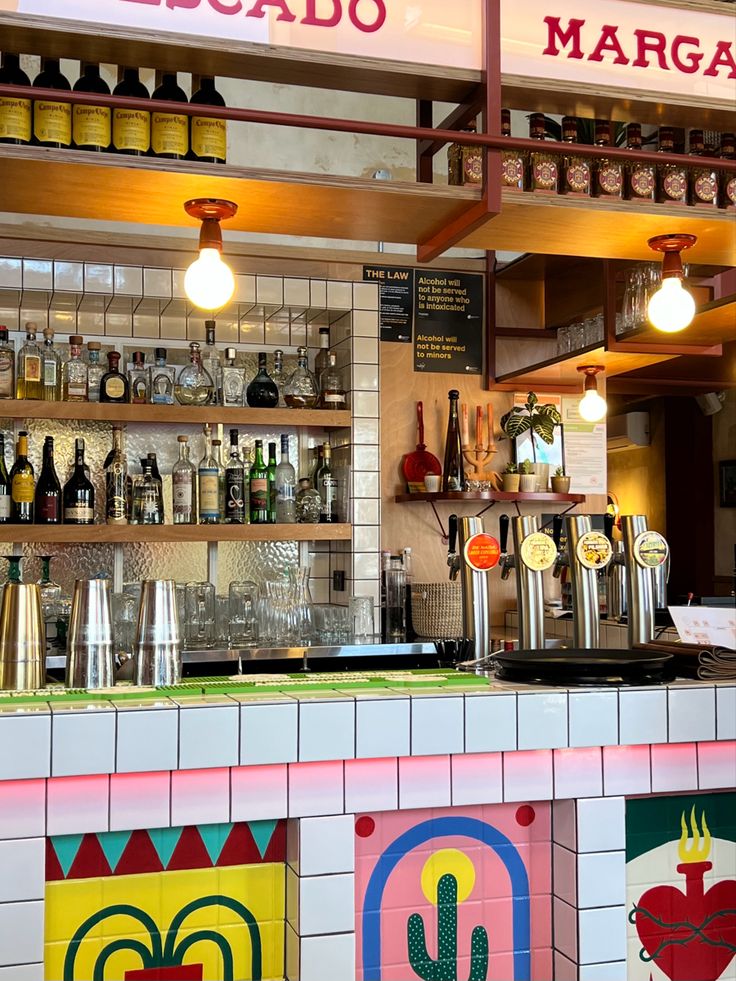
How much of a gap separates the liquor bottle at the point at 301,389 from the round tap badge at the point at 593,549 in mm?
2138

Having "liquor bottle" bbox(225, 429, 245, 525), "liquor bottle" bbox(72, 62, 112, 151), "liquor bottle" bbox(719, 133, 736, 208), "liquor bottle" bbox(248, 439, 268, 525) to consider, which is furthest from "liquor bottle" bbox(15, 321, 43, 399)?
"liquor bottle" bbox(719, 133, 736, 208)

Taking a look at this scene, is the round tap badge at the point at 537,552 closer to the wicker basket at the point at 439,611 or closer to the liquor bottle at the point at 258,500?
the wicker basket at the point at 439,611

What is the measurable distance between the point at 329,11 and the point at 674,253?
1.27 meters

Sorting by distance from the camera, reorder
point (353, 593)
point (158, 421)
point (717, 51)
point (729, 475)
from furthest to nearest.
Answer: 1. point (729, 475)
2. point (353, 593)
3. point (158, 421)
4. point (717, 51)

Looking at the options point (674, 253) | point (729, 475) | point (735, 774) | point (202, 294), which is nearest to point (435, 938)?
point (735, 774)

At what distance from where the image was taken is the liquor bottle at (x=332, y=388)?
4.78 m

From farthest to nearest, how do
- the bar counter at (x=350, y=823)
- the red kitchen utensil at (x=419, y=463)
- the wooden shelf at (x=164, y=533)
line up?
the red kitchen utensil at (x=419, y=463) → the wooden shelf at (x=164, y=533) → the bar counter at (x=350, y=823)

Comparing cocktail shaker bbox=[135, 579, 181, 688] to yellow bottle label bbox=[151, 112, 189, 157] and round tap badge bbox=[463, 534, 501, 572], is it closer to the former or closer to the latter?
round tap badge bbox=[463, 534, 501, 572]

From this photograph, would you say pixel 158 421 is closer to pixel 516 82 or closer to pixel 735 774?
pixel 516 82

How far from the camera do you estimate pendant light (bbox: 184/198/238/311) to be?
282 cm

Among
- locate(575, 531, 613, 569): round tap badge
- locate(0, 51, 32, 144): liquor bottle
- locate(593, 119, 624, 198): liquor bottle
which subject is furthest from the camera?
locate(593, 119, 624, 198): liquor bottle

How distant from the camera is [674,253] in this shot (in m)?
3.27

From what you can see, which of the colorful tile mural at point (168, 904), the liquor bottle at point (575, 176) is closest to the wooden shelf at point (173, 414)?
the liquor bottle at point (575, 176)

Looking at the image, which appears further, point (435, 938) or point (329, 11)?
point (329, 11)
